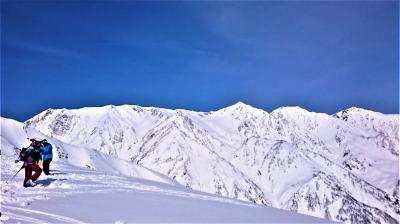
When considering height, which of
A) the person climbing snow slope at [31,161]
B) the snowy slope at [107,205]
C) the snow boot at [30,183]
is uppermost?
the person climbing snow slope at [31,161]

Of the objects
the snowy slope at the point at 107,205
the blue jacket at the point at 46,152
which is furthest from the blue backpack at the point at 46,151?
the snowy slope at the point at 107,205

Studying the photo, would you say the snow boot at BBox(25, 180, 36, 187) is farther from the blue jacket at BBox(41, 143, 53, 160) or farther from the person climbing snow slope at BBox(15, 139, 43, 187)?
the blue jacket at BBox(41, 143, 53, 160)

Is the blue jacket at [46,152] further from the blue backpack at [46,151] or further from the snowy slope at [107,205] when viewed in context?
the snowy slope at [107,205]

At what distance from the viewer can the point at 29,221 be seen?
15.7 meters

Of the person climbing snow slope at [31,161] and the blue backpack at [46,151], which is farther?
the blue backpack at [46,151]

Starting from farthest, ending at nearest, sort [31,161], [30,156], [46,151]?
[46,151], [30,156], [31,161]

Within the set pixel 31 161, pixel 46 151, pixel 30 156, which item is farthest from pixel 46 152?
pixel 31 161

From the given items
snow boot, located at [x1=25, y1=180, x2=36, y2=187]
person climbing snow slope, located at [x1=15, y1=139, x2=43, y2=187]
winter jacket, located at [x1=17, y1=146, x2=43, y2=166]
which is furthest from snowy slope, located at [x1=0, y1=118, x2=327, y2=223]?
winter jacket, located at [x1=17, y1=146, x2=43, y2=166]

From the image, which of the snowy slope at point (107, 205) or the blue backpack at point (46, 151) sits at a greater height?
the blue backpack at point (46, 151)

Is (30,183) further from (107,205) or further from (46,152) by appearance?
(107,205)

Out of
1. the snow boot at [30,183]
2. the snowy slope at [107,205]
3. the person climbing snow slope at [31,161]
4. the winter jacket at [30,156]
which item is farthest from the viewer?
the winter jacket at [30,156]

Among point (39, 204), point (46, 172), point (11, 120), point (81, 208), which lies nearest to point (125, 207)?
point (81, 208)

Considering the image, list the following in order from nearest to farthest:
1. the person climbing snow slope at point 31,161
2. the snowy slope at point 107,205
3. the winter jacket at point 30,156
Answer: the snowy slope at point 107,205 → the person climbing snow slope at point 31,161 → the winter jacket at point 30,156

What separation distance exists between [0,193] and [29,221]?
6.31 metres
